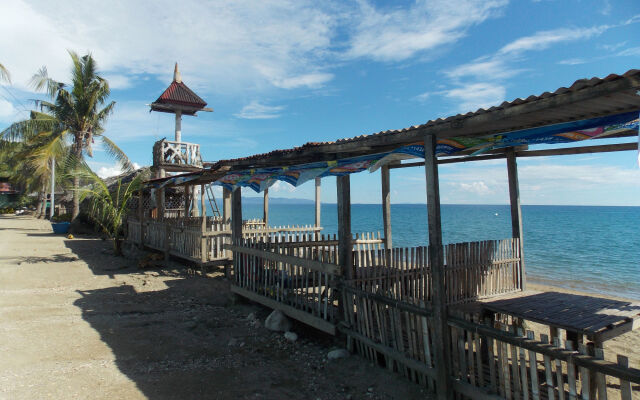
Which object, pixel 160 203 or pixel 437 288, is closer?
pixel 437 288

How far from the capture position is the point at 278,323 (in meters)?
6.38

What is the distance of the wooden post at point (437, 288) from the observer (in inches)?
152

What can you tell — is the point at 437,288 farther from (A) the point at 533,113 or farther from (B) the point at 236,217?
(B) the point at 236,217

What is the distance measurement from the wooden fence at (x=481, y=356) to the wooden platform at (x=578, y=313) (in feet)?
1.30

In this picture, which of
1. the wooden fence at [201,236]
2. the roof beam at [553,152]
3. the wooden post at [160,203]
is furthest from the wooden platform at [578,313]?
the wooden post at [160,203]

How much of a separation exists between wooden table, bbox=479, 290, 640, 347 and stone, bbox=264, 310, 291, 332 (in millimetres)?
3084

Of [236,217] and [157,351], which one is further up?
[236,217]

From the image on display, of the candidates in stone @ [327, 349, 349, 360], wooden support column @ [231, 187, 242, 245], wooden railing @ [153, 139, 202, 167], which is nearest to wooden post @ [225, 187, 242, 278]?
wooden support column @ [231, 187, 242, 245]

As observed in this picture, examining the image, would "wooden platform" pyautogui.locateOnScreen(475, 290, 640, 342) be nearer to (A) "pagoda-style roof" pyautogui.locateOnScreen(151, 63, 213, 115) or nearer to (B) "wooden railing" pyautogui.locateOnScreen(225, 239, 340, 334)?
(B) "wooden railing" pyautogui.locateOnScreen(225, 239, 340, 334)

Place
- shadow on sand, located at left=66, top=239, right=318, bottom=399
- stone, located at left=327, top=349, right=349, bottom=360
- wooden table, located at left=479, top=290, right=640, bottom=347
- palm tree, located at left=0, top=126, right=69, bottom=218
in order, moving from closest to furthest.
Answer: wooden table, located at left=479, top=290, right=640, bottom=347, shadow on sand, located at left=66, top=239, right=318, bottom=399, stone, located at left=327, top=349, right=349, bottom=360, palm tree, located at left=0, top=126, right=69, bottom=218

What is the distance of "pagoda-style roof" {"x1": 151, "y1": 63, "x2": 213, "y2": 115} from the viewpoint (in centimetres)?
1822

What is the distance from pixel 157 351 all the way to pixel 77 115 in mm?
23304

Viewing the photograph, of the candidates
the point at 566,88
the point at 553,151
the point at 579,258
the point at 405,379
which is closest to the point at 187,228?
the point at 405,379

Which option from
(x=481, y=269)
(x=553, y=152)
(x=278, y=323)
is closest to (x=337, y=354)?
(x=278, y=323)
